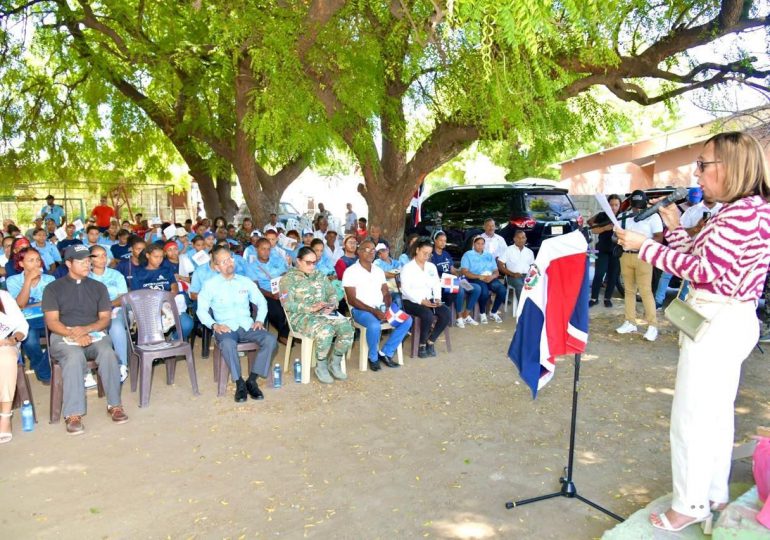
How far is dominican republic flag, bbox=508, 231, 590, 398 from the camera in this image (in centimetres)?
379

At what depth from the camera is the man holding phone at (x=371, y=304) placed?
6.86 metres

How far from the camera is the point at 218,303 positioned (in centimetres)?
626

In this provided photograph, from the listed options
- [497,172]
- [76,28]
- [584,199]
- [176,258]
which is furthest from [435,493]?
[497,172]

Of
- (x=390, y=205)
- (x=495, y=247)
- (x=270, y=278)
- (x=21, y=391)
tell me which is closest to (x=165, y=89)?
(x=390, y=205)

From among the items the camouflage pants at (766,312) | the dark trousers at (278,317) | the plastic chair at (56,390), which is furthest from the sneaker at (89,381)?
the camouflage pants at (766,312)

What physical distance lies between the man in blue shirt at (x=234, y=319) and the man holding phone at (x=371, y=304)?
112 cm

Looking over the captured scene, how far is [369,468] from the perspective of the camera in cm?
444

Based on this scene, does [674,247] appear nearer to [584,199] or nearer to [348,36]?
[348,36]

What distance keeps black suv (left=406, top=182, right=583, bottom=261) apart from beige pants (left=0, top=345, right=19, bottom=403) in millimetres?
8413

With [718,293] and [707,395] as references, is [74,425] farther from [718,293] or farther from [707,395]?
[718,293]

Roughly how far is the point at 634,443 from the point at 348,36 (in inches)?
269

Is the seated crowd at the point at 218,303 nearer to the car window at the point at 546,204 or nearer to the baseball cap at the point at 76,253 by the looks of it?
the baseball cap at the point at 76,253

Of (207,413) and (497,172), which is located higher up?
(497,172)

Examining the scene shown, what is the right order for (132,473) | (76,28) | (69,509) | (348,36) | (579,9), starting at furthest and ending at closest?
(76,28) < (348,36) < (579,9) < (132,473) < (69,509)
